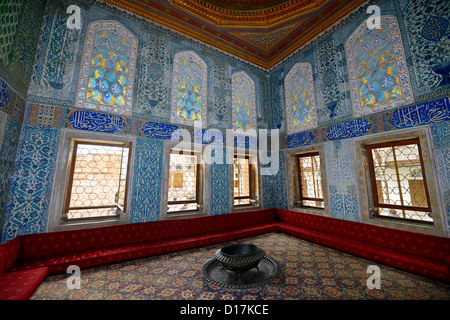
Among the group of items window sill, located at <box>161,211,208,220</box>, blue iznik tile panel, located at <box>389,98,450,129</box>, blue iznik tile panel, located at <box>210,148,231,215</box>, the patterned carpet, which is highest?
blue iznik tile panel, located at <box>389,98,450,129</box>

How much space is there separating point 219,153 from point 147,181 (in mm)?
1787

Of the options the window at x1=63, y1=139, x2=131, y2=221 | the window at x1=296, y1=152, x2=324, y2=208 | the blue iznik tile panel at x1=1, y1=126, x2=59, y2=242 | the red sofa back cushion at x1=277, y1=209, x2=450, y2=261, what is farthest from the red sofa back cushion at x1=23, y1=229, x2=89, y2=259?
the window at x1=296, y1=152, x2=324, y2=208

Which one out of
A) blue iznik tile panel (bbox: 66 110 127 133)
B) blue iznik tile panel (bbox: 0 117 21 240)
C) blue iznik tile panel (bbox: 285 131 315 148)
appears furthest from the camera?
blue iznik tile panel (bbox: 285 131 315 148)

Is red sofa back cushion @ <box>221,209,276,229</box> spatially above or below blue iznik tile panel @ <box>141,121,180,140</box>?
below

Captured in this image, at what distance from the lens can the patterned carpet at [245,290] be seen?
2031 mm

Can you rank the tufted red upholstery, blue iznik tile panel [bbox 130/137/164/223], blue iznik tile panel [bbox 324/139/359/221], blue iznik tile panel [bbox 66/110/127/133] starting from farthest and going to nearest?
blue iznik tile panel [bbox 324/139/359/221], blue iznik tile panel [bbox 130/137/164/223], blue iznik tile panel [bbox 66/110/127/133], the tufted red upholstery

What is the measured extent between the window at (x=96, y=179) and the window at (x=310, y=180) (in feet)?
13.8

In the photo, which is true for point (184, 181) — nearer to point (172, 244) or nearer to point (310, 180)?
point (172, 244)

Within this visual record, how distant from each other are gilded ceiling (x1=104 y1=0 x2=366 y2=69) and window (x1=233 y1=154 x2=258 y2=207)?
10.2ft

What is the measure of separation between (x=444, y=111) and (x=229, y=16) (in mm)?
4508

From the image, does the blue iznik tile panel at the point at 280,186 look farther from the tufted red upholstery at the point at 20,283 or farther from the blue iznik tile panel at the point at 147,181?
the tufted red upholstery at the point at 20,283

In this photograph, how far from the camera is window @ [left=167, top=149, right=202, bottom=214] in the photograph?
4098 mm

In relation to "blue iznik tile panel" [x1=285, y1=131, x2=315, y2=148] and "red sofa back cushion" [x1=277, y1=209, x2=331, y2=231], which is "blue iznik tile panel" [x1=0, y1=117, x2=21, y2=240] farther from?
"blue iznik tile panel" [x1=285, y1=131, x2=315, y2=148]
